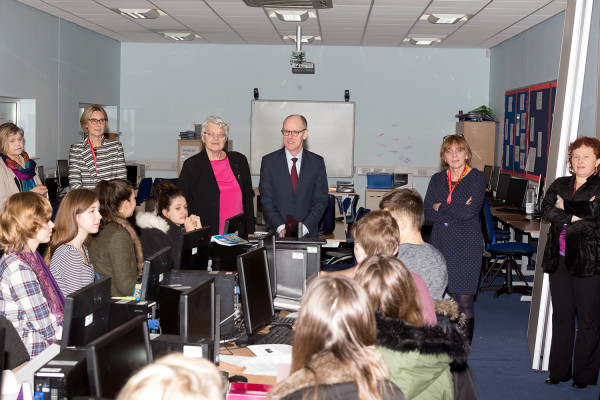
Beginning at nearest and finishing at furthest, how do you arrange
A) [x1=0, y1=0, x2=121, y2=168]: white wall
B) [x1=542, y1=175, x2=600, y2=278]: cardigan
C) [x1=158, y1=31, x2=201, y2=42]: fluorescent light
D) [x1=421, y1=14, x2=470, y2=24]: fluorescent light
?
1. [x1=542, y1=175, x2=600, y2=278]: cardigan
2. [x1=0, y1=0, x2=121, y2=168]: white wall
3. [x1=421, y1=14, x2=470, y2=24]: fluorescent light
4. [x1=158, y1=31, x2=201, y2=42]: fluorescent light

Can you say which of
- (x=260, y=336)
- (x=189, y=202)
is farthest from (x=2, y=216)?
(x=189, y=202)

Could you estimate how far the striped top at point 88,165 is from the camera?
5336 millimetres

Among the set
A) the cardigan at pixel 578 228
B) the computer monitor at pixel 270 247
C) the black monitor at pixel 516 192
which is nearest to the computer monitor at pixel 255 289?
the computer monitor at pixel 270 247

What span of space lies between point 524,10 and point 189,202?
5.08 meters

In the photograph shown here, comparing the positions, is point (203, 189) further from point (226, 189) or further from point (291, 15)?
point (291, 15)

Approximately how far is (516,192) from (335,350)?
7.45 meters

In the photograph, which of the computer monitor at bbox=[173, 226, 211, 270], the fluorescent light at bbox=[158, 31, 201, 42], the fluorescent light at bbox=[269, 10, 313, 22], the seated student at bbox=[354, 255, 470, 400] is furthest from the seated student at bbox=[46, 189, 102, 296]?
the fluorescent light at bbox=[158, 31, 201, 42]

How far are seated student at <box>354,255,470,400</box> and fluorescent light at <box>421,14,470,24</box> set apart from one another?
6.73m

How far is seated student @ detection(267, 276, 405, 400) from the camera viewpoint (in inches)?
69.5

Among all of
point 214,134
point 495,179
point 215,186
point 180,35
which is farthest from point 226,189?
point 180,35

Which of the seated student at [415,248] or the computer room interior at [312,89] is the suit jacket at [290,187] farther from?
the computer room interior at [312,89]

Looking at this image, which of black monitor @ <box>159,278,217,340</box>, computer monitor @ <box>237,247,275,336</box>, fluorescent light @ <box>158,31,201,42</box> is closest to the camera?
black monitor @ <box>159,278,217,340</box>

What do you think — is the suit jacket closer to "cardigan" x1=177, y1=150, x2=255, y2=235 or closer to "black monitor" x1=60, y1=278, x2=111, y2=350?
"cardigan" x1=177, y1=150, x2=255, y2=235

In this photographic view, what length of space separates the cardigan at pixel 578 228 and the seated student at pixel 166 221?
243 cm
